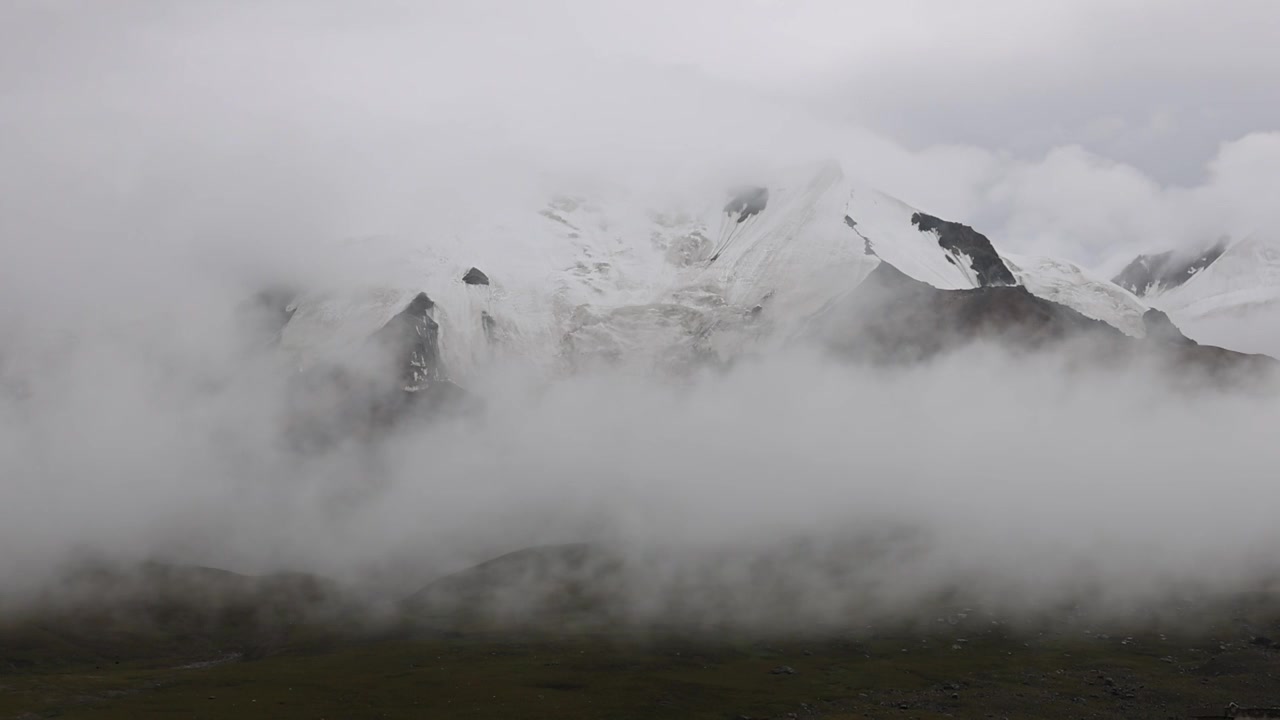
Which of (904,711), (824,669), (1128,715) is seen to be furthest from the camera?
(824,669)

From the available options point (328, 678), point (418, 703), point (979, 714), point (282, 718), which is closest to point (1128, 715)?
point (979, 714)

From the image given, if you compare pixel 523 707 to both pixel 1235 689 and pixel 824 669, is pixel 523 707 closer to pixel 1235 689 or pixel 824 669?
pixel 824 669

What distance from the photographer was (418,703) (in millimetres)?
174250

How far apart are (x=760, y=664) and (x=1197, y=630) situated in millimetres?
73941

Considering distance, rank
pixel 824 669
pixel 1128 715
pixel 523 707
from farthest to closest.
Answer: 1. pixel 824 669
2. pixel 523 707
3. pixel 1128 715

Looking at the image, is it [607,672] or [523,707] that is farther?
[607,672]

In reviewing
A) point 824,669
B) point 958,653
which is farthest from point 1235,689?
point 824,669

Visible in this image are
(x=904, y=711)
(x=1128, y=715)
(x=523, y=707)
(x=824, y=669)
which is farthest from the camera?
(x=824, y=669)

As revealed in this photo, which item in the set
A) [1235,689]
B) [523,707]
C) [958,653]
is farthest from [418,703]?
[1235,689]

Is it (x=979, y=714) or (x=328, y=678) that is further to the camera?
(x=328, y=678)

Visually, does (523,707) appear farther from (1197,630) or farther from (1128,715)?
(1197,630)

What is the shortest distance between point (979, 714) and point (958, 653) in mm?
43019

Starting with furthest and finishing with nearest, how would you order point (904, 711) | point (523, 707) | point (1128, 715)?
point (523, 707) → point (904, 711) → point (1128, 715)

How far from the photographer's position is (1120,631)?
198875mm
